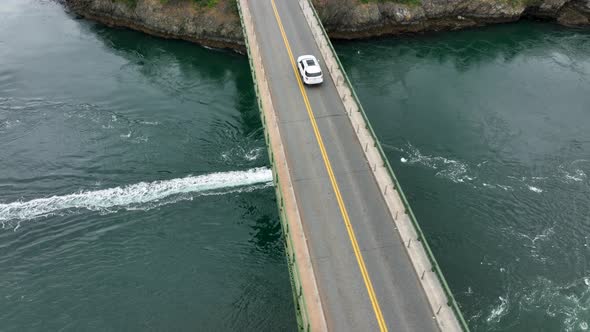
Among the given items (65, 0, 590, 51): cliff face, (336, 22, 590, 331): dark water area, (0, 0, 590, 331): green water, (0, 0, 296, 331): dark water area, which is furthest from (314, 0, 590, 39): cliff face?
(0, 0, 296, 331): dark water area

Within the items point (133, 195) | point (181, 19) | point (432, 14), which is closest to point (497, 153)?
point (432, 14)

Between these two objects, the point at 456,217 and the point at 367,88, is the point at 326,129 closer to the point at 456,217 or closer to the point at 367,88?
the point at 456,217

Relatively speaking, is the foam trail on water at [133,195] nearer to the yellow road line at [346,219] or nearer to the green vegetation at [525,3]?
the yellow road line at [346,219]

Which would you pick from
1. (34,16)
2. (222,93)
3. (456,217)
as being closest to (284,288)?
(456,217)

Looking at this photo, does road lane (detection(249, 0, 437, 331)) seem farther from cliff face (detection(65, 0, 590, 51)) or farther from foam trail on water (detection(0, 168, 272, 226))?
cliff face (detection(65, 0, 590, 51))

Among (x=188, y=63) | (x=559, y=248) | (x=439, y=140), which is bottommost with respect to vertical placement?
(x=559, y=248)

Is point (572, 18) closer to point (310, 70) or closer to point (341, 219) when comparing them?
point (310, 70)
